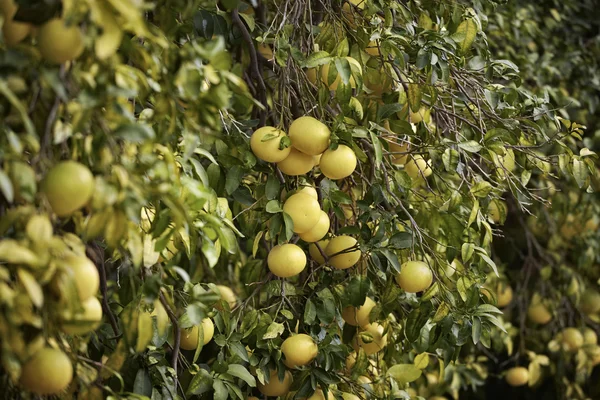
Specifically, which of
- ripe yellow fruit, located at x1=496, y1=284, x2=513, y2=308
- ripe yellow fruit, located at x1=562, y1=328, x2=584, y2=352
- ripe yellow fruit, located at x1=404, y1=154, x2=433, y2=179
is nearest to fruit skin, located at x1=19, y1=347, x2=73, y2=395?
ripe yellow fruit, located at x1=404, y1=154, x2=433, y2=179

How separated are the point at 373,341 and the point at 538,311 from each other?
1135 mm

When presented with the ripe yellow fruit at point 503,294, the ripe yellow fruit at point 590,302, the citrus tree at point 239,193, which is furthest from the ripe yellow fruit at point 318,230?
the ripe yellow fruit at point 590,302

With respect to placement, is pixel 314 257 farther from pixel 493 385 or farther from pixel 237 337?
pixel 493 385

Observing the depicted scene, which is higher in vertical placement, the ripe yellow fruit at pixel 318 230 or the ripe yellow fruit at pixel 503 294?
the ripe yellow fruit at pixel 318 230

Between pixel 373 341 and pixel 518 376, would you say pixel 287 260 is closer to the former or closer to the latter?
pixel 373 341

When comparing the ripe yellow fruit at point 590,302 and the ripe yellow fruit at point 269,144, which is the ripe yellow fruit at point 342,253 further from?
the ripe yellow fruit at point 590,302

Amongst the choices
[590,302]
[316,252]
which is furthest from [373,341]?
[590,302]

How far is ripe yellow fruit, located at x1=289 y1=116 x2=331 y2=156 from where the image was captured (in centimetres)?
110

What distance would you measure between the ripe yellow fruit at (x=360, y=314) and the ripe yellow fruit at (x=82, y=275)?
66 centimetres

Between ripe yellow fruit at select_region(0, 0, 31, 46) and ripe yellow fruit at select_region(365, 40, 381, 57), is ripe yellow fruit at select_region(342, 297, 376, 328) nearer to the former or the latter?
ripe yellow fruit at select_region(365, 40, 381, 57)

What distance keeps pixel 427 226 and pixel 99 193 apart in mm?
770

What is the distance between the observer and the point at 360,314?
130 centimetres

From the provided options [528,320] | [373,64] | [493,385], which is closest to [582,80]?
[528,320]

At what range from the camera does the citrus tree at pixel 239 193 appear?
0.67 metres
